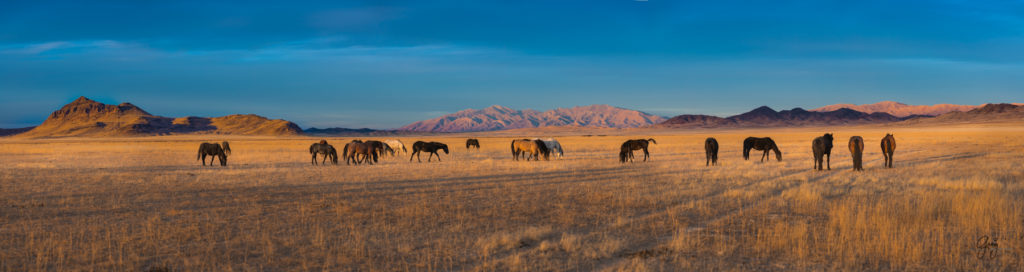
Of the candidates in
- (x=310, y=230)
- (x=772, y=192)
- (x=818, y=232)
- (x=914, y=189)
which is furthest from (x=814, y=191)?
(x=310, y=230)

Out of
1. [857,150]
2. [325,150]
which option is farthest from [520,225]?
[325,150]

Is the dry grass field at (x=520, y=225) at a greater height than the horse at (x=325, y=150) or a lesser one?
lesser

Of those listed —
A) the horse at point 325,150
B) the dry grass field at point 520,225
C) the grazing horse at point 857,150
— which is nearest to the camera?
the dry grass field at point 520,225

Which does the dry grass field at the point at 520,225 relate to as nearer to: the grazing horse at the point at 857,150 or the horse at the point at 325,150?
the grazing horse at the point at 857,150

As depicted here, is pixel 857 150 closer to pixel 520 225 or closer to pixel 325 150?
pixel 520 225

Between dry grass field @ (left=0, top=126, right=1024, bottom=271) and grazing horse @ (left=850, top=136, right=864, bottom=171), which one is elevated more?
grazing horse @ (left=850, top=136, right=864, bottom=171)

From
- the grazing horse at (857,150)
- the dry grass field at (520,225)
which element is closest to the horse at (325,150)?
the dry grass field at (520,225)

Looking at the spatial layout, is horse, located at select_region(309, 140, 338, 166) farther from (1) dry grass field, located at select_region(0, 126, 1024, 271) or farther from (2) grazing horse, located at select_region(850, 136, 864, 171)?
(2) grazing horse, located at select_region(850, 136, 864, 171)

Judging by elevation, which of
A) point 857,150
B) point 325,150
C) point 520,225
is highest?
point 325,150

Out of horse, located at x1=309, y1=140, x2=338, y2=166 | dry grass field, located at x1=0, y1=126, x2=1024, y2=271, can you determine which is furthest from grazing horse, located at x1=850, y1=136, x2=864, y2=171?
horse, located at x1=309, y1=140, x2=338, y2=166

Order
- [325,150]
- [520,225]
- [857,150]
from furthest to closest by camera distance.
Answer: [325,150]
[857,150]
[520,225]

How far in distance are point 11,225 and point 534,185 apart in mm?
11554

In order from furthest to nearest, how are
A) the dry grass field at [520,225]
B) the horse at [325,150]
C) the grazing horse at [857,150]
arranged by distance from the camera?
the horse at [325,150], the grazing horse at [857,150], the dry grass field at [520,225]

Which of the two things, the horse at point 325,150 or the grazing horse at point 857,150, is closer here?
the grazing horse at point 857,150
